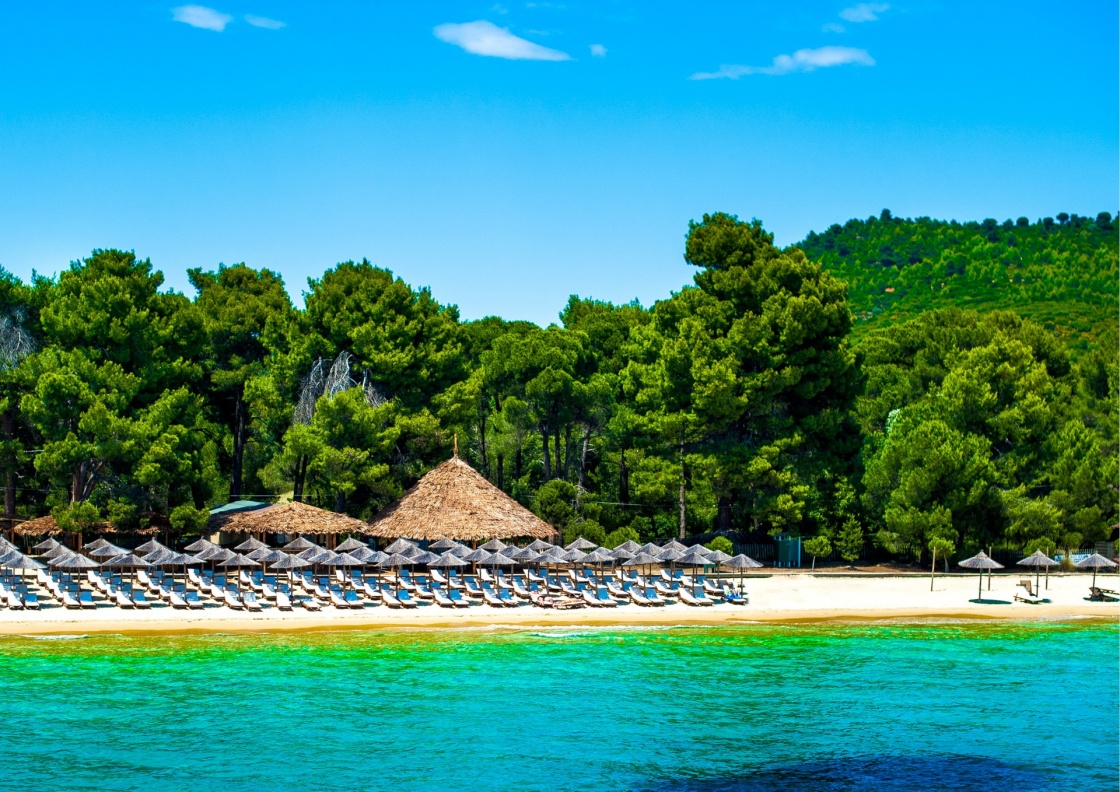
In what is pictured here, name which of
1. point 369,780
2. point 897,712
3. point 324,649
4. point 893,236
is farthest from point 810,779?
point 893,236

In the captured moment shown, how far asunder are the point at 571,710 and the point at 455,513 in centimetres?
1671

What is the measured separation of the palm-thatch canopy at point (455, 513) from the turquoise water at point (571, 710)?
901 centimetres

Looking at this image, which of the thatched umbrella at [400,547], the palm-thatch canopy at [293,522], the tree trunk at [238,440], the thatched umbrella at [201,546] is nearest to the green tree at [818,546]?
the thatched umbrella at [400,547]

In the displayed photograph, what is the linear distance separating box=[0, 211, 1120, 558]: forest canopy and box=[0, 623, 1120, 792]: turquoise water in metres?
11.2

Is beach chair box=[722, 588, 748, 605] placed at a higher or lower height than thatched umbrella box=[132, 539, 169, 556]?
lower

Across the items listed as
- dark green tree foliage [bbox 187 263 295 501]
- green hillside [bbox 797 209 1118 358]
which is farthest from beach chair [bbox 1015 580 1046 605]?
green hillside [bbox 797 209 1118 358]

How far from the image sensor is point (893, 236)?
361ft

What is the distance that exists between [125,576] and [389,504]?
395 inches

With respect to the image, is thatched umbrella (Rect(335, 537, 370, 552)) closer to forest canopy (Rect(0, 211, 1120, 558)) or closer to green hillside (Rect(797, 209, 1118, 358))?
forest canopy (Rect(0, 211, 1120, 558))

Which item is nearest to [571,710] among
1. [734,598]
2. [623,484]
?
[734,598]

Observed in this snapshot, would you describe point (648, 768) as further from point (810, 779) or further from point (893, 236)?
point (893, 236)

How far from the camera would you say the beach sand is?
103 ft

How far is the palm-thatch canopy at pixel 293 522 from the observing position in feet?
135

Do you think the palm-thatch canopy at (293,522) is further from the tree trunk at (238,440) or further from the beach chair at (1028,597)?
the beach chair at (1028,597)
